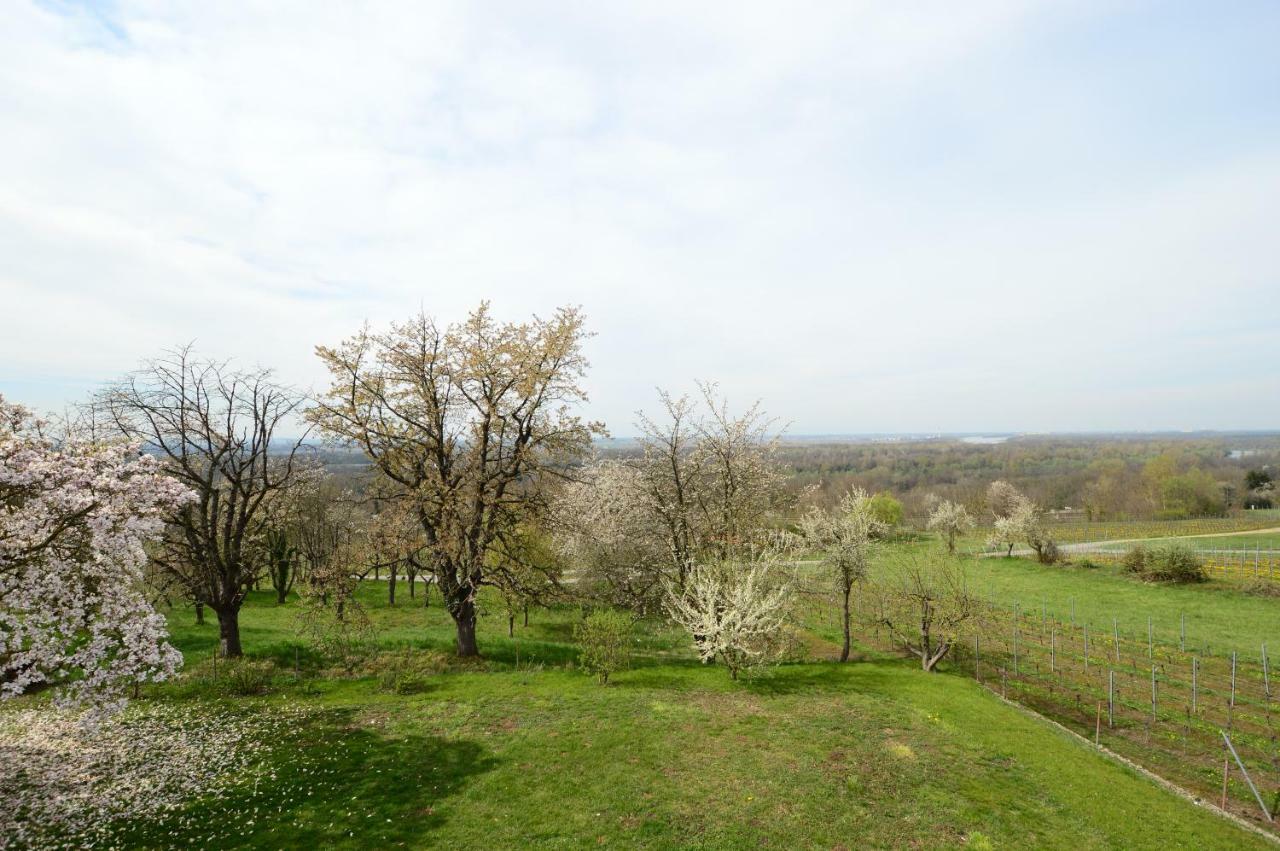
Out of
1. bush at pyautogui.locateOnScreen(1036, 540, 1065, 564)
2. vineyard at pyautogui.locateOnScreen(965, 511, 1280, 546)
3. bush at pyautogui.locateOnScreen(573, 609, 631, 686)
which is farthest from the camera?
vineyard at pyautogui.locateOnScreen(965, 511, 1280, 546)

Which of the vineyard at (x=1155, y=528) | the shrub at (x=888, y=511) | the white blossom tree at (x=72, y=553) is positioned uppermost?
the white blossom tree at (x=72, y=553)

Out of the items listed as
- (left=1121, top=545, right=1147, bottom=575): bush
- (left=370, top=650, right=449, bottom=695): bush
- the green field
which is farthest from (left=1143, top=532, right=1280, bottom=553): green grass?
(left=370, top=650, right=449, bottom=695): bush

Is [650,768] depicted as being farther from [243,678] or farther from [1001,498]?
[1001,498]

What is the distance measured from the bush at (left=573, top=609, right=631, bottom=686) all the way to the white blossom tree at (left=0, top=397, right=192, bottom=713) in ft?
39.7

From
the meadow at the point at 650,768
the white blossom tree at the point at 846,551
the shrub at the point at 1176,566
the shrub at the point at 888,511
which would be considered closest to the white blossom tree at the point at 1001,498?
the shrub at the point at 888,511

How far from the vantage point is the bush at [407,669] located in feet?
60.9

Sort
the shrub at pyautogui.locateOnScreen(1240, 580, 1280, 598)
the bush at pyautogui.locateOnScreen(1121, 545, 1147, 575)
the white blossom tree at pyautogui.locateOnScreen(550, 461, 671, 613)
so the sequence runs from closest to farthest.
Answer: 1. the white blossom tree at pyautogui.locateOnScreen(550, 461, 671, 613)
2. the shrub at pyautogui.locateOnScreen(1240, 580, 1280, 598)
3. the bush at pyautogui.locateOnScreen(1121, 545, 1147, 575)

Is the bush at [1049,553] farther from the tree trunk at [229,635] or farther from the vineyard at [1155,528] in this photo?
the tree trunk at [229,635]

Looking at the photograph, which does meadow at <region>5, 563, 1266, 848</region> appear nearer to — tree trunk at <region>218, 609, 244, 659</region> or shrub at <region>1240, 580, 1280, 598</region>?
tree trunk at <region>218, 609, 244, 659</region>

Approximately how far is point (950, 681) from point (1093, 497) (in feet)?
303

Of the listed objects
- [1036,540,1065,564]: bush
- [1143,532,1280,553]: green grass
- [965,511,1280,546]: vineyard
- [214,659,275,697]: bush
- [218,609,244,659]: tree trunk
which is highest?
[218,609,244,659]: tree trunk

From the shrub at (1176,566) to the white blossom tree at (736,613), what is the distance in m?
37.4

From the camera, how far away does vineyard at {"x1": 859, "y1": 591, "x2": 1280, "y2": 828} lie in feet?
52.4

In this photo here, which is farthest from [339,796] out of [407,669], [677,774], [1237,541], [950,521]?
[1237,541]
